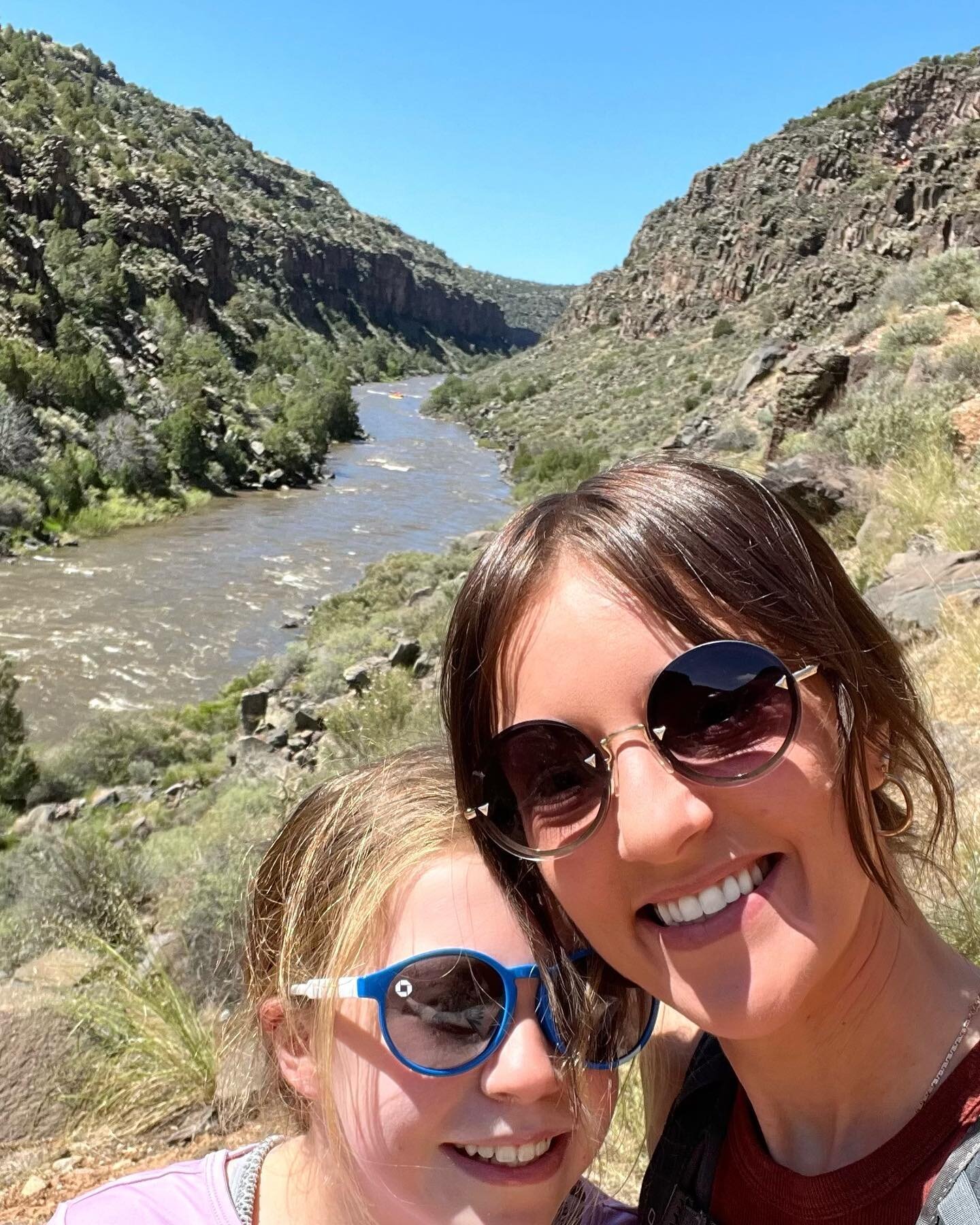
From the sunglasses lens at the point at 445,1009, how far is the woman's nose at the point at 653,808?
1.26 feet

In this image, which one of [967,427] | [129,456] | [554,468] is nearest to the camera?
[967,427]

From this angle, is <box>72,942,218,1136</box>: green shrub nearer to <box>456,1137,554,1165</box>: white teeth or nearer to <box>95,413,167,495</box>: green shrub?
<box>456,1137,554,1165</box>: white teeth

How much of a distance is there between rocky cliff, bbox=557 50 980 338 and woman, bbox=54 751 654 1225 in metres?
28.6

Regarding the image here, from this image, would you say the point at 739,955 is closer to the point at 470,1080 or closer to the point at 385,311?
the point at 470,1080

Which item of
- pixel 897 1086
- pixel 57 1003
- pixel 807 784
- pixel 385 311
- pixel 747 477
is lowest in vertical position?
pixel 57 1003

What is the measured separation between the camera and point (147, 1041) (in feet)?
12.7

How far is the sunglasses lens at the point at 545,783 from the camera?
1.26m

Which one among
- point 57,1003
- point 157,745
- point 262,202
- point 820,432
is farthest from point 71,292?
point 262,202

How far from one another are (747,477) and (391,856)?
0.82m

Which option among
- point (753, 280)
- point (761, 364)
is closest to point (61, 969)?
point (761, 364)

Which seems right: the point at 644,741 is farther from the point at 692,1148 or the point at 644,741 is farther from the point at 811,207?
the point at 811,207

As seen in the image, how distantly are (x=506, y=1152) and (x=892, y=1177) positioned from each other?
545 mm

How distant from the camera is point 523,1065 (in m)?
1.39

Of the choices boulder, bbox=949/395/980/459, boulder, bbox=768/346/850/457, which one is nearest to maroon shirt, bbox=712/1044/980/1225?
boulder, bbox=949/395/980/459
